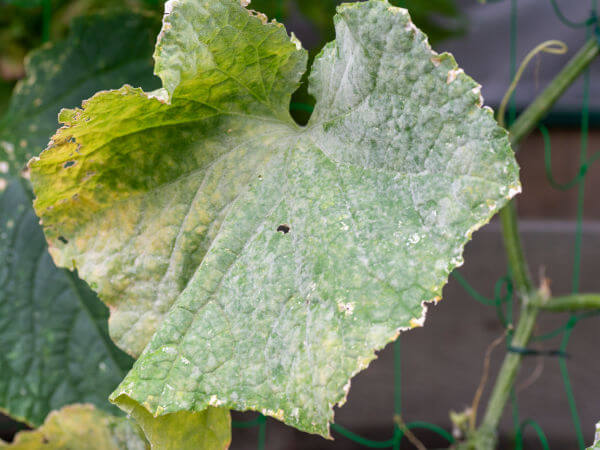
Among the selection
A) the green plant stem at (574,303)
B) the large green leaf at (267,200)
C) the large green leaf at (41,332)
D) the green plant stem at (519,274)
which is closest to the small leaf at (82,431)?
the large green leaf at (41,332)

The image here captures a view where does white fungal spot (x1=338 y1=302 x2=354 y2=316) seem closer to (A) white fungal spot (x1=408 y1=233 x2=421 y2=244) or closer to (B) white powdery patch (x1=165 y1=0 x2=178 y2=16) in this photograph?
(A) white fungal spot (x1=408 y1=233 x2=421 y2=244)

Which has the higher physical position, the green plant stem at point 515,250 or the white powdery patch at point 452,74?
the white powdery patch at point 452,74

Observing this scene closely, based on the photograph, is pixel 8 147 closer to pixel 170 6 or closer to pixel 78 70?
pixel 78 70

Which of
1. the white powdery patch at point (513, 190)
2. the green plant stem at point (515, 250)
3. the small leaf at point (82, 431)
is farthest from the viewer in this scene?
the green plant stem at point (515, 250)

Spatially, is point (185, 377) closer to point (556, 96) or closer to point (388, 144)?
point (388, 144)

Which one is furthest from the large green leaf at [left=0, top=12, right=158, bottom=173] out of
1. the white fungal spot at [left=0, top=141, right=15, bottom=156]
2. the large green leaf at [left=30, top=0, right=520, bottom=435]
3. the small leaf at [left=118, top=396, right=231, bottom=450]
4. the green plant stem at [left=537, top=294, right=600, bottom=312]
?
the green plant stem at [left=537, top=294, right=600, bottom=312]

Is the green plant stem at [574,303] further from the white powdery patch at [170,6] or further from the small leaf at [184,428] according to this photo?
the white powdery patch at [170,6]

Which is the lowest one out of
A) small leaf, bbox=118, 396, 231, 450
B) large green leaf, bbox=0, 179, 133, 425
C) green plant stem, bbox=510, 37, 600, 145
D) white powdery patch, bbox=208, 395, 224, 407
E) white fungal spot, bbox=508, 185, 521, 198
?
large green leaf, bbox=0, 179, 133, 425
